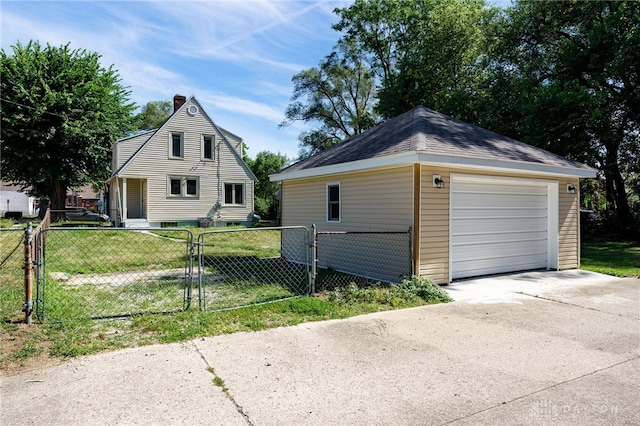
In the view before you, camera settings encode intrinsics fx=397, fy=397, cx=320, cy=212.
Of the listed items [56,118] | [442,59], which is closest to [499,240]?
[442,59]

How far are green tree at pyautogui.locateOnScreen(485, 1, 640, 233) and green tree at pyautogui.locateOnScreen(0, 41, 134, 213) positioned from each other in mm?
21984

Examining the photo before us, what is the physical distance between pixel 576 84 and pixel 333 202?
12536 mm

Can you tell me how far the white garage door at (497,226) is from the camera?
8164 mm

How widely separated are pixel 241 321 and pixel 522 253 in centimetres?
719

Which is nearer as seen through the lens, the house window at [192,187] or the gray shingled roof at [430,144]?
the gray shingled roof at [430,144]

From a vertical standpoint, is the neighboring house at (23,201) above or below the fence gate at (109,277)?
above

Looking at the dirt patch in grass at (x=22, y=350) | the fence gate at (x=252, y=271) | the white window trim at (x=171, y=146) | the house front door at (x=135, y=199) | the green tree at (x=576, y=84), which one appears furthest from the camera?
the house front door at (x=135, y=199)

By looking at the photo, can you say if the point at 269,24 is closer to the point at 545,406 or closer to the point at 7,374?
the point at 7,374

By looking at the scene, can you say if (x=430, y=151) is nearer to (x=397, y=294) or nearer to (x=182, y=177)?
(x=397, y=294)

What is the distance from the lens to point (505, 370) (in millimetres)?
3768

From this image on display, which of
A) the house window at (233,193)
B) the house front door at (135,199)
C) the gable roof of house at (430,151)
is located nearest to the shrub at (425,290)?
the gable roof of house at (430,151)

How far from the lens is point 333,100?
32.6 metres

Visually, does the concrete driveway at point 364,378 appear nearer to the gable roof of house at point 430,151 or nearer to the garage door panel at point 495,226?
the garage door panel at point 495,226

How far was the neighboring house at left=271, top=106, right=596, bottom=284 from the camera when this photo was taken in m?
7.49
